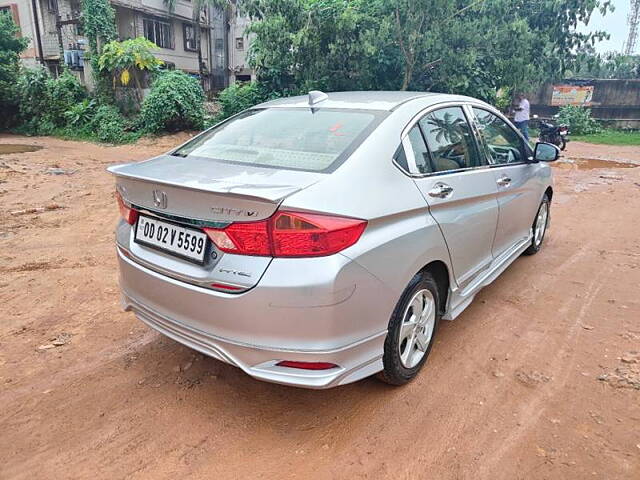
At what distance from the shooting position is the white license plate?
2.19m

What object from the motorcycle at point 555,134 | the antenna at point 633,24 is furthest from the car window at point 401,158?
the antenna at point 633,24

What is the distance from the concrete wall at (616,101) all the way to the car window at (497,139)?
18.9 metres

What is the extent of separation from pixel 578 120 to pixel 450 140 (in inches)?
719

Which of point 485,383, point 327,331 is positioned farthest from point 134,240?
point 485,383

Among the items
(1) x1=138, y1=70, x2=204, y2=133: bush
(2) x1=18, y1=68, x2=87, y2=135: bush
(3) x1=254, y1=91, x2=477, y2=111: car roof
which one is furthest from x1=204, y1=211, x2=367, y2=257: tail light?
(2) x1=18, y1=68, x2=87, y2=135: bush

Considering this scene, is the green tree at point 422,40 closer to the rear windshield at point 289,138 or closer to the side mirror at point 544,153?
the side mirror at point 544,153

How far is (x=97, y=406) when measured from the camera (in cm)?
249

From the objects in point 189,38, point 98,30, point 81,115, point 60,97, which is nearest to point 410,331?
point 81,115

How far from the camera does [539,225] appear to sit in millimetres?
4902

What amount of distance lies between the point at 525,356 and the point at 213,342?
2005 mm

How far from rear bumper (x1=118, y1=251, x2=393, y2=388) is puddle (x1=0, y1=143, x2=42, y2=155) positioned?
1266cm

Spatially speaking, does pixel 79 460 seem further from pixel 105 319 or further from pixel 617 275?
pixel 617 275

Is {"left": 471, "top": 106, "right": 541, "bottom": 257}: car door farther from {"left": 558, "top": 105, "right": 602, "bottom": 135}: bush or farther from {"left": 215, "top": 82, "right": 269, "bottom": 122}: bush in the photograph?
{"left": 558, "top": 105, "right": 602, "bottom": 135}: bush

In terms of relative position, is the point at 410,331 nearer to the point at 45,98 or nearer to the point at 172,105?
the point at 172,105
